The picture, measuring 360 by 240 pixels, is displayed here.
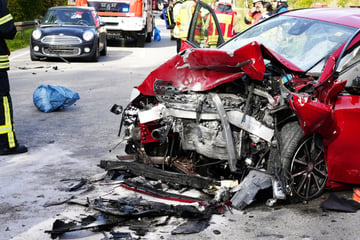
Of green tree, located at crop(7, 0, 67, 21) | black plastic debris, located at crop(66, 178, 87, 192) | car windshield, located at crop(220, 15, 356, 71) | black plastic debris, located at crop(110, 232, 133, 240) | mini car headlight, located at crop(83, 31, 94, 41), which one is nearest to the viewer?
black plastic debris, located at crop(110, 232, 133, 240)

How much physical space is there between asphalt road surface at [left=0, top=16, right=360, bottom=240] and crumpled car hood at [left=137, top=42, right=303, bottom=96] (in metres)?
1.13

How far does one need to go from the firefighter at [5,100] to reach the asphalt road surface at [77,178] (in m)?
0.17

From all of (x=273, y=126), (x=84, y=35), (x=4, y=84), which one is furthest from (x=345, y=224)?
(x=84, y=35)

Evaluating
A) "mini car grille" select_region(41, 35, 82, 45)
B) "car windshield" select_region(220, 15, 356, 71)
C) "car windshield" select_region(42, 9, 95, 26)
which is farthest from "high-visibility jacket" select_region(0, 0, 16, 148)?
"car windshield" select_region(42, 9, 95, 26)

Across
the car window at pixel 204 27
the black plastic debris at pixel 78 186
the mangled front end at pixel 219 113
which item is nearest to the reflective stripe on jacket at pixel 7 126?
the black plastic debris at pixel 78 186

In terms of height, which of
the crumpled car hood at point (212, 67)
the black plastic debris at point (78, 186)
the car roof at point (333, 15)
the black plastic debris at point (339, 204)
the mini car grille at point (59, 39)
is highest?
the car roof at point (333, 15)

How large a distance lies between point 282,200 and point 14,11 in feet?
82.6

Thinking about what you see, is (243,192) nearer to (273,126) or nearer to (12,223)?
(273,126)

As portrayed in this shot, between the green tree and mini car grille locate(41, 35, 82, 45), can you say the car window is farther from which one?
the green tree

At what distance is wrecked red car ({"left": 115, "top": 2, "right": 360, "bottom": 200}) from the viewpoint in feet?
17.9

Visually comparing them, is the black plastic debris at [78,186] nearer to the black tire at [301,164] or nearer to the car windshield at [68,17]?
the black tire at [301,164]

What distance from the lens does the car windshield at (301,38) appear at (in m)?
6.12

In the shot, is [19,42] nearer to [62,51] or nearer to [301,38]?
[62,51]

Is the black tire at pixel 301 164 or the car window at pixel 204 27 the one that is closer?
the black tire at pixel 301 164
